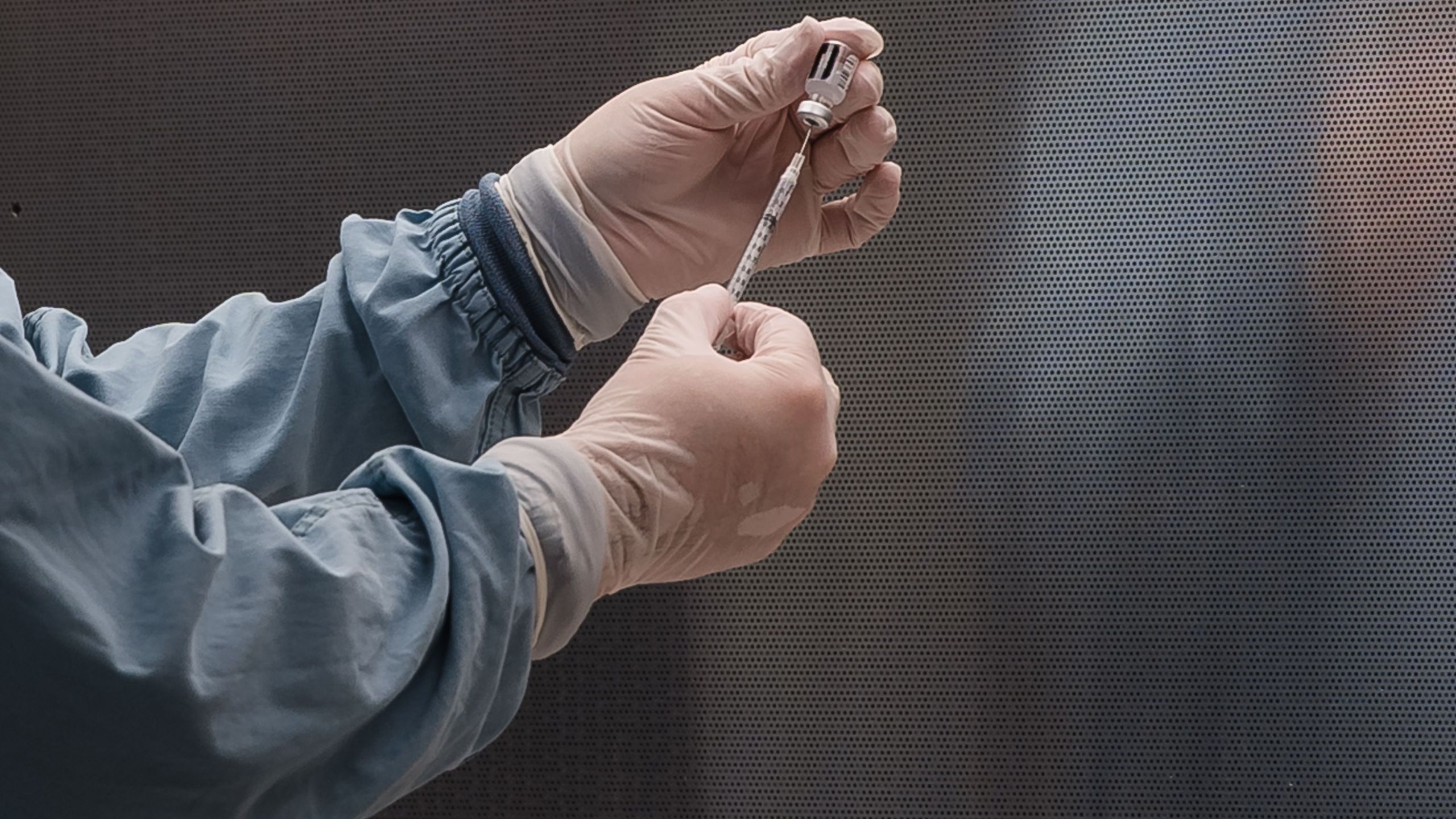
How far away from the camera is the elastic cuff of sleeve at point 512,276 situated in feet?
2.75

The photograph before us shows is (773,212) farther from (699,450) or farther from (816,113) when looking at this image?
(699,450)

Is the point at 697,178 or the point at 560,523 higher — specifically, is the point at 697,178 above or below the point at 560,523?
above

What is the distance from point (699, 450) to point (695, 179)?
1.12ft

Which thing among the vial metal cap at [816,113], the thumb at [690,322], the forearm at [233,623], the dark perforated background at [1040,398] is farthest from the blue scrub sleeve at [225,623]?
the dark perforated background at [1040,398]

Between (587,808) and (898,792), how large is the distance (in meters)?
0.32

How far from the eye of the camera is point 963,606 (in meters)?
1.13

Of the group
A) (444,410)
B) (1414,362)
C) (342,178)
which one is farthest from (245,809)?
(1414,362)

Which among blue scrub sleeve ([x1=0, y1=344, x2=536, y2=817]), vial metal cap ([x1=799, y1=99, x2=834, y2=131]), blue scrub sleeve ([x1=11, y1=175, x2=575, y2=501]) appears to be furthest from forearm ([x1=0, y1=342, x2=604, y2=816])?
vial metal cap ([x1=799, y1=99, x2=834, y2=131])

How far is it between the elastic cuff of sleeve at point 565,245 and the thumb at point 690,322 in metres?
0.16

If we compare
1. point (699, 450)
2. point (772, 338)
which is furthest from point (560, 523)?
point (772, 338)

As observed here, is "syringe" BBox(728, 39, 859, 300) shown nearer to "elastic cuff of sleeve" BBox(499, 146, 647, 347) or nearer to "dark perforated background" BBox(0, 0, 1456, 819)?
"elastic cuff of sleeve" BBox(499, 146, 647, 347)

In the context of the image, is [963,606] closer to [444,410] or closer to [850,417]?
[850,417]

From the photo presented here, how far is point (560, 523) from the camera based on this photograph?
532 mm

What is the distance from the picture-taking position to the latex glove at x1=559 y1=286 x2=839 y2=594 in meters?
0.60
